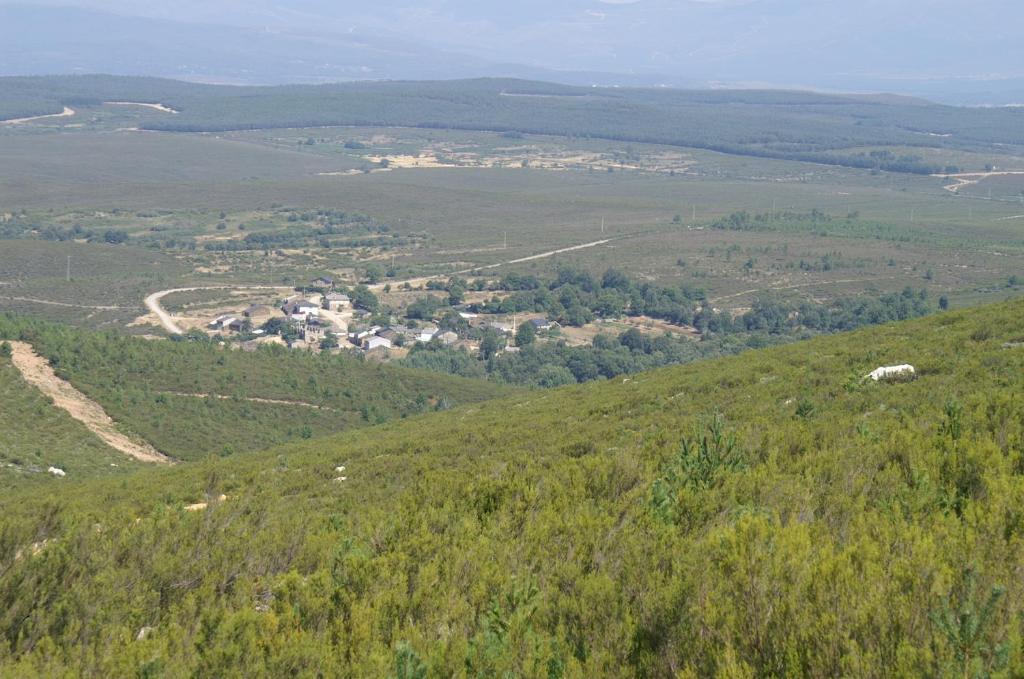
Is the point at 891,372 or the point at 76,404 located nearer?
the point at 891,372

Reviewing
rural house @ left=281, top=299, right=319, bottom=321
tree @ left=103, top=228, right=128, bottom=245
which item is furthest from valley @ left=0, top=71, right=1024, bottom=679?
tree @ left=103, top=228, right=128, bottom=245

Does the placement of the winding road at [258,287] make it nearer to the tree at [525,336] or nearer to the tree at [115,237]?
the tree at [525,336]

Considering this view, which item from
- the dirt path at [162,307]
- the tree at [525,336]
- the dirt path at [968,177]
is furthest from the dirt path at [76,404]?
the dirt path at [968,177]

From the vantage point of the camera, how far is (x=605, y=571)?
288 inches

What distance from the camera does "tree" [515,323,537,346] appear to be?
2530 inches

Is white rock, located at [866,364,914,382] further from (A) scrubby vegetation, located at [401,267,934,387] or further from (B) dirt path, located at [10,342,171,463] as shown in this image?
(A) scrubby vegetation, located at [401,267,934,387]

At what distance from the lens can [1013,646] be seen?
4.86 meters

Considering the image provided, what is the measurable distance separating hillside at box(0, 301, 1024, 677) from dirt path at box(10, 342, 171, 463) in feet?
61.5

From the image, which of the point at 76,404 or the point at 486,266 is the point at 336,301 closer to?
the point at 486,266

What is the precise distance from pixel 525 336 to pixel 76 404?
36.1 m

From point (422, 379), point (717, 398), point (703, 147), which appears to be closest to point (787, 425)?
point (717, 398)

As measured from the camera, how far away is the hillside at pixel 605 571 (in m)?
5.55

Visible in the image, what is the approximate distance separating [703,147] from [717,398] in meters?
177

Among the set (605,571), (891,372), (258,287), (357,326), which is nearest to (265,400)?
(891,372)
